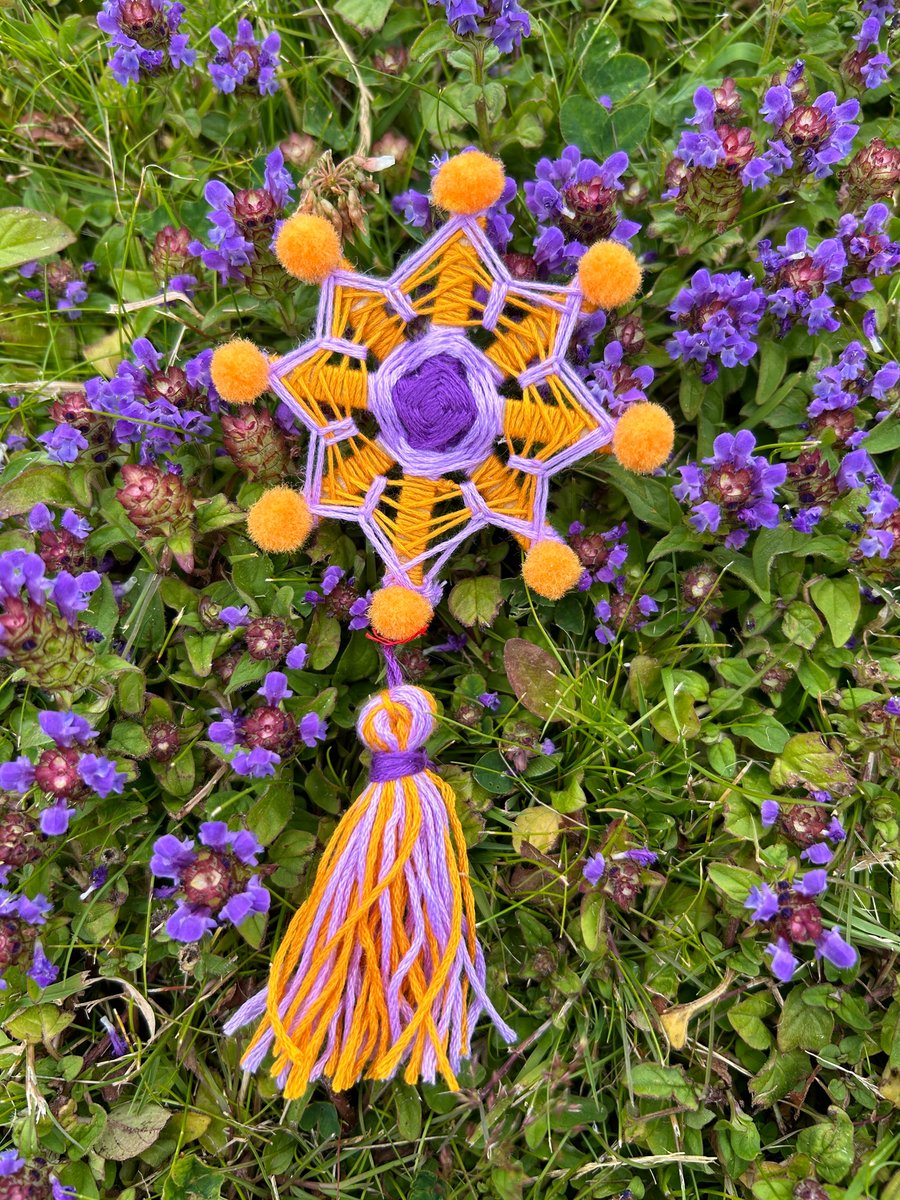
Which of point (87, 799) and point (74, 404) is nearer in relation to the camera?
point (87, 799)

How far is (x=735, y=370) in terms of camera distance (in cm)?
221

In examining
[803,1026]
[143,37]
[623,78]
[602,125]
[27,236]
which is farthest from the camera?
[27,236]

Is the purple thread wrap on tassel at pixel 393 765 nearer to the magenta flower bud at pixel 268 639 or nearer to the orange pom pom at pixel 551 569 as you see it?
the magenta flower bud at pixel 268 639

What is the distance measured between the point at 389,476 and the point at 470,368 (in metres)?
0.32

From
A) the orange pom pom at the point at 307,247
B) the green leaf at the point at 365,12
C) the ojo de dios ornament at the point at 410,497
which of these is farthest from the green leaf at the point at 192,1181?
the green leaf at the point at 365,12

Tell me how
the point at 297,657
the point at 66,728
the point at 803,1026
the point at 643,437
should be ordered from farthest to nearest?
1. the point at 803,1026
2. the point at 297,657
3. the point at 66,728
4. the point at 643,437

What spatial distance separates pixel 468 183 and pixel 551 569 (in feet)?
2.62

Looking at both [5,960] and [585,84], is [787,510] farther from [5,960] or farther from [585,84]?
[5,960]

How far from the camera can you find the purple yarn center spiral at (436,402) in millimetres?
1789

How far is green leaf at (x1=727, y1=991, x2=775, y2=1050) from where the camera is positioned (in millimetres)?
2000

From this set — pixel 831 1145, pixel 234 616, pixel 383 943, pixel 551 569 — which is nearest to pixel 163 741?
pixel 234 616

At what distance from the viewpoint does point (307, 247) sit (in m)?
1.74

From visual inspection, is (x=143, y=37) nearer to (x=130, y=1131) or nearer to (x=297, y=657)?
(x=297, y=657)

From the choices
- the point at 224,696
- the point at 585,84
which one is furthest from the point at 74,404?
the point at 585,84
